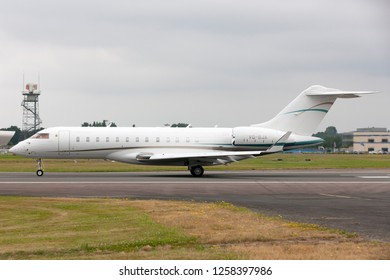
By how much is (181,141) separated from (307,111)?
28.1 feet

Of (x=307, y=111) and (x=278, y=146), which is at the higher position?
(x=307, y=111)

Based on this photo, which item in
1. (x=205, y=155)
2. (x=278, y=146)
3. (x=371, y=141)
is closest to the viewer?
(x=205, y=155)

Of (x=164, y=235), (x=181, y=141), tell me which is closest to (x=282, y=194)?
(x=164, y=235)

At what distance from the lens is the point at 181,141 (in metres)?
38.1

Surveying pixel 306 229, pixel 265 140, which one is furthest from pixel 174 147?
pixel 306 229

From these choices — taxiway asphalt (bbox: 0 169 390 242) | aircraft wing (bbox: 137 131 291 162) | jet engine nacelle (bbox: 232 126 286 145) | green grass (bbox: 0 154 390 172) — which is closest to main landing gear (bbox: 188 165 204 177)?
aircraft wing (bbox: 137 131 291 162)

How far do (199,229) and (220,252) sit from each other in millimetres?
3141

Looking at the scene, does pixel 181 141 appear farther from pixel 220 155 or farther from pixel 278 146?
pixel 278 146

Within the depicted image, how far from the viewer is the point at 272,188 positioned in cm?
2814

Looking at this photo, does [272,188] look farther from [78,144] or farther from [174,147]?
[78,144]

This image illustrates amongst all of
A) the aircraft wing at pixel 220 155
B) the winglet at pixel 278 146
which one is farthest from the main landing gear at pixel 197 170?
the winglet at pixel 278 146

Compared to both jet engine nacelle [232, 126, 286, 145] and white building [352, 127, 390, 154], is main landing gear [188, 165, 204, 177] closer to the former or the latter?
jet engine nacelle [232, 126, 286, 145]

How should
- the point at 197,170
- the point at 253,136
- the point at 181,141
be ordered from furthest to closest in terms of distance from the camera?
1. the point at 181,141
2. the point at 253,136
3. the point at 197,170

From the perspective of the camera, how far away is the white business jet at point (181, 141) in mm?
37031
